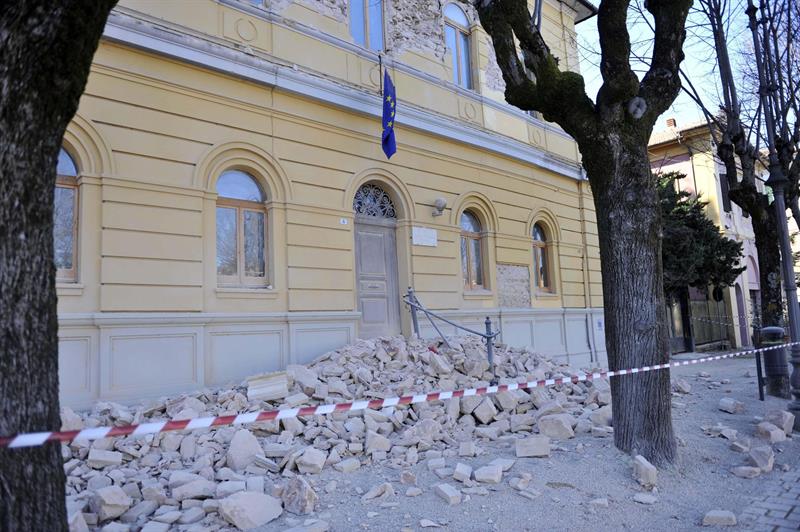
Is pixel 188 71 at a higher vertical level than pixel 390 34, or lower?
lower

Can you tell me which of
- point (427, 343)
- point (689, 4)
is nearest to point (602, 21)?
point (689, 4)

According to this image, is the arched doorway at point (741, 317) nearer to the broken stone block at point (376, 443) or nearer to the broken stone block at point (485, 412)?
the broken stone block at point (485, 412)

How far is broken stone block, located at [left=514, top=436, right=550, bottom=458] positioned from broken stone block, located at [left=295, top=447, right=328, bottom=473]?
193 cm

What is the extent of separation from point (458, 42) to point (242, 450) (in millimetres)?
10607

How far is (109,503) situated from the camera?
4141mm

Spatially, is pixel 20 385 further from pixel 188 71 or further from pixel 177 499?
pixel 188 71

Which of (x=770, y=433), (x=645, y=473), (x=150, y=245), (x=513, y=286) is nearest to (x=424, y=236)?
(x=513, y=286)

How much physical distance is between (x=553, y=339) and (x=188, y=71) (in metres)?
9.76

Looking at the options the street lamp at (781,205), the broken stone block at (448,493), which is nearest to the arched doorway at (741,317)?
the street lamp at (781,205)

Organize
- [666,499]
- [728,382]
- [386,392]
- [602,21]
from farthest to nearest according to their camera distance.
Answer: [728,382] → [386,392] → [602,21] → [666,499]

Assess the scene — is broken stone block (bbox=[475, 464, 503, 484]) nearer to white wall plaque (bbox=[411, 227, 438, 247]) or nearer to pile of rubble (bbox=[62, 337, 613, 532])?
pile of rubble (bbox=[62, 337, 613, 532])

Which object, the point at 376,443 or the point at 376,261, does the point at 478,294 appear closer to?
the point at 376,261

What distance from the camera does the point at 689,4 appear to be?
19.2 ft

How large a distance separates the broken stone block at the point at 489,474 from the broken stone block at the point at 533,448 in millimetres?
650
